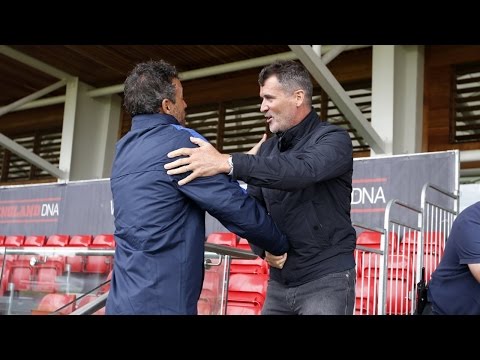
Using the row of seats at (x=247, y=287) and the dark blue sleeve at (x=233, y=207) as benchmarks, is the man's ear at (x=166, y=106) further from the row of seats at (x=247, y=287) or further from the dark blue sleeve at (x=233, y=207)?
Answer: the row of seats at (x=247, y=287)

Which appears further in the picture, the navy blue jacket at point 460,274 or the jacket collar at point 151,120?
the navy blue jacket at point 460,274

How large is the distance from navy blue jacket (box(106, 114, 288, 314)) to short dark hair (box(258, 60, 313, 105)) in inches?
15.5

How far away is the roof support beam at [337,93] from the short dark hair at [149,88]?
16.2 ft

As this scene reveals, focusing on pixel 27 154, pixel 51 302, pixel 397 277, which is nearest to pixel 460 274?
pixel 51 302

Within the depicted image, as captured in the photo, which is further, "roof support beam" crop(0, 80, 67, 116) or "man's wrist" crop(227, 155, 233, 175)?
"roof support beam" crop(0, 80, 67, 116)

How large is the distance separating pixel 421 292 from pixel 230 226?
1.55m

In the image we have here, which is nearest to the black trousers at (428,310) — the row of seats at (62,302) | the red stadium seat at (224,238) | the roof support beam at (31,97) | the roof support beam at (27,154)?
the row of seats at (62,302)

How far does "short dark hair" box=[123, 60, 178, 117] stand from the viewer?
6.53 feet

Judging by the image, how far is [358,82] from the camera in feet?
29.3

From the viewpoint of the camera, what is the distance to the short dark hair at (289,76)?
7.11ft

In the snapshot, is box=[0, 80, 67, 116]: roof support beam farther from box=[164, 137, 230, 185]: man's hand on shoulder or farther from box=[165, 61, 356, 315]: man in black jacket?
box=[164, 137, 230, 185]: man's hand on shoulder

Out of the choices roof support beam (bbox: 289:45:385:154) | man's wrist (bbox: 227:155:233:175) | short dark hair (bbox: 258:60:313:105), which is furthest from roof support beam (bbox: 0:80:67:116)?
man's wrist (bbox: 227:155:233:175)
